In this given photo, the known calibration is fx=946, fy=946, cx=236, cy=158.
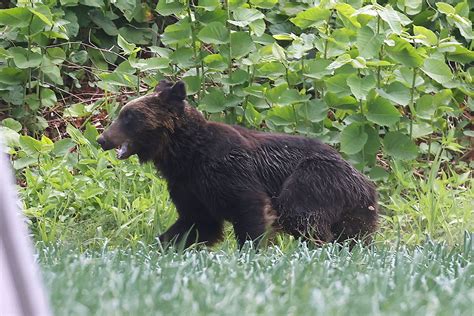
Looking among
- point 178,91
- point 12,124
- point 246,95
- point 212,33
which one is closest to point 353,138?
point 246,95

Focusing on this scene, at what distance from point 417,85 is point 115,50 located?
12.2ft

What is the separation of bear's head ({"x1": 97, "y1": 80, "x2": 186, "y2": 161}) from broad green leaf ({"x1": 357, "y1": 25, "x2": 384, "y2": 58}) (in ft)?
6.17

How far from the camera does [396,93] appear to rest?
877 centimetres

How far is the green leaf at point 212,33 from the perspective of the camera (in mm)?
8773

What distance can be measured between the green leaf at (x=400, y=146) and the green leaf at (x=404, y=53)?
2.40 feet

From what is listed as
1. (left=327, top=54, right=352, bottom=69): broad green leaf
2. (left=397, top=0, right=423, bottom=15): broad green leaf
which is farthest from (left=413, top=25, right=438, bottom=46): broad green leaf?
(left=397, top=0, right=423, bottom=15): broad green leaf

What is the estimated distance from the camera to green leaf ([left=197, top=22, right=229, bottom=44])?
8.77 m

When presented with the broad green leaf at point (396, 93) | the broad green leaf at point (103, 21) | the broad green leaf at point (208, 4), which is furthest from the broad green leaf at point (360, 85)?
the broad green leaf at point (103, 21)

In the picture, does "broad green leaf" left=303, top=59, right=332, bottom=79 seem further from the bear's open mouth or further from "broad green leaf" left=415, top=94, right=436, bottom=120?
the bear's open mouth

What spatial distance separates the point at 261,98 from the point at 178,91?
6.15 ft

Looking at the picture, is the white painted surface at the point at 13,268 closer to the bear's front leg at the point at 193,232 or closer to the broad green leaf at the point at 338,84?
the bear's front leg at the point at 193,232

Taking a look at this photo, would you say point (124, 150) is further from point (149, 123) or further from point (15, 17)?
point (15, 17)

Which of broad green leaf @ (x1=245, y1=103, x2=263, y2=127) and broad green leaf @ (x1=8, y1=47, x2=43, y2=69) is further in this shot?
broad green leaf @ (x1=8, y1=47, x2=43, y2=69)

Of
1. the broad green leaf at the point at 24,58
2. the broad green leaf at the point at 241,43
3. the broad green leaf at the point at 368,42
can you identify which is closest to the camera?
the broad green leaf at the point at 368,42
